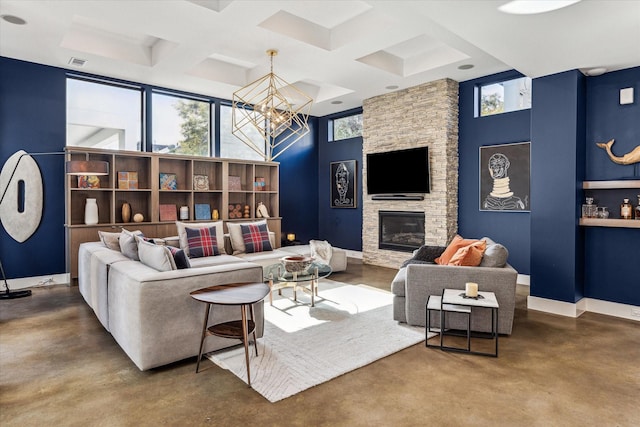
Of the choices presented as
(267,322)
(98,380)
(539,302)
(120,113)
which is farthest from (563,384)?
(120,113)

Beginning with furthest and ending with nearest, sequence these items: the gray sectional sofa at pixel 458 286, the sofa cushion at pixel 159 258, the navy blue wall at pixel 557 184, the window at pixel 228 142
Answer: the window at pixel 228 142, the navy blue wall at pixel 557 184, the gray sectional sofa at pixel 458 286, the sofa cushion at pixel 159 258

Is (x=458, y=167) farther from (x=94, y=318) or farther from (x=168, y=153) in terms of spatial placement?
(x=94, y=318)

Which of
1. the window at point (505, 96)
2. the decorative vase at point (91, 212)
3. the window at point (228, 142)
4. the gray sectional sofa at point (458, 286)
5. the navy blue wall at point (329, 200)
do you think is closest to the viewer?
the gray sectional sofa at point (458, 286)

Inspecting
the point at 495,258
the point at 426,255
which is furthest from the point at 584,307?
the point at 426,255

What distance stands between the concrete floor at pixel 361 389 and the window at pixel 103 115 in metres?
3.40

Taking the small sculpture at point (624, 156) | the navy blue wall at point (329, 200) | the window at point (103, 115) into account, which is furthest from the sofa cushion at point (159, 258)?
the navy blue wall at point (329, 200)

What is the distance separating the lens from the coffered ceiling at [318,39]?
301 centimetres

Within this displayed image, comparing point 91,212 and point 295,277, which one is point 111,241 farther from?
point 295,277

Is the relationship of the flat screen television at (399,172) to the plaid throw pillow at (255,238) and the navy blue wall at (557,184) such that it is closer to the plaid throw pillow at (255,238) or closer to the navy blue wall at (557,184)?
the navy blue wall at (557,184)

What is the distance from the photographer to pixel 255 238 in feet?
18.7

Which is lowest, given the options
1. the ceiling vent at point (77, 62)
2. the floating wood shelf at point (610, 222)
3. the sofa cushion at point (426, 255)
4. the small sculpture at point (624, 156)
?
the sofa cushion at point (426, 255)

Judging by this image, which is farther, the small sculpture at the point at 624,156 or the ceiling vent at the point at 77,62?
→ the ceiling vent at the point at 77,62

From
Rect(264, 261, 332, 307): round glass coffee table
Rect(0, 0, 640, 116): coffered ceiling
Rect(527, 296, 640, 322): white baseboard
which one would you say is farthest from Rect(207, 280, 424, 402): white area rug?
Rect(0, 0, 640, 116): coffered ceiling

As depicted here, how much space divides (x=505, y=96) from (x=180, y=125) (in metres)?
5.39
